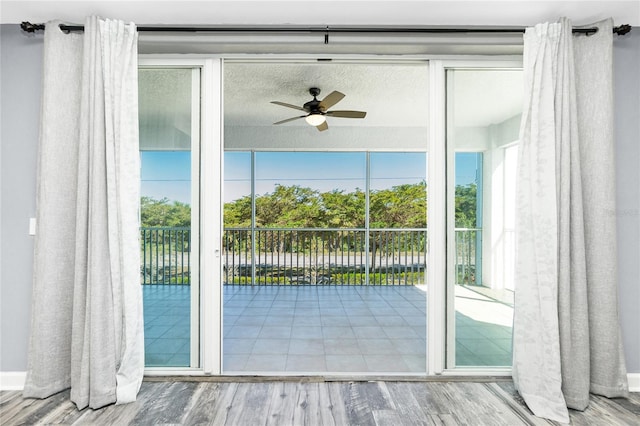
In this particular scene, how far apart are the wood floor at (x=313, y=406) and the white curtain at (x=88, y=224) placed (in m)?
0.12

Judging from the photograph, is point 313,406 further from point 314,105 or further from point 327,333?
point 314,105

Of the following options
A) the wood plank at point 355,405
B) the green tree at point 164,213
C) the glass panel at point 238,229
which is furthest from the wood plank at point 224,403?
the glass panel at point 238,229

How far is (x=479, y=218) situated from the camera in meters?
2.46

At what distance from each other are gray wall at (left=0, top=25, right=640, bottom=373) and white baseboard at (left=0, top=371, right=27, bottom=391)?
30mm

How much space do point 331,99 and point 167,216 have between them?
212cm

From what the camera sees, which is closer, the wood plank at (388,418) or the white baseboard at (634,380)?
the wood plank at (388,418)

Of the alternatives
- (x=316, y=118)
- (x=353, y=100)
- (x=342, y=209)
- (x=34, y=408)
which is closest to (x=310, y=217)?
(x=342, y=209)

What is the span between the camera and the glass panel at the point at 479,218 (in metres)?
2.45

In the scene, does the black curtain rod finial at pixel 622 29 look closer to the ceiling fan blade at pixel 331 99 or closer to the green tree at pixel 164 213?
the ceiling fan blade at pixel 331 99

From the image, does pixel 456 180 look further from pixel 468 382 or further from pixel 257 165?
pixel 257 165

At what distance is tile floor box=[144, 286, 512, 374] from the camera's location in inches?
97.3

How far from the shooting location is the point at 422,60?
251 cm

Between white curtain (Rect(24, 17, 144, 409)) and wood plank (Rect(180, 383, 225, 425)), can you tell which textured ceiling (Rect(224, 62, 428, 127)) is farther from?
wood plank (Rect(180, 383, 225, 425))

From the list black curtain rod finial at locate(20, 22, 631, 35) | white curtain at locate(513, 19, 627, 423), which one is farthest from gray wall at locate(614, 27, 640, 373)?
black curtain rod finial at locate(20, 22, 631, 35)
